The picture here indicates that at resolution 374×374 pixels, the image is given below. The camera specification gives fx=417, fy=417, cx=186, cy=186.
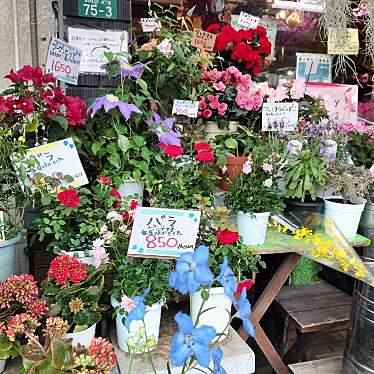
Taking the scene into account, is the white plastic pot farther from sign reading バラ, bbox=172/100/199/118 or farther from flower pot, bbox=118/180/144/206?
sign reading バラ, bbox=172/100/199/118

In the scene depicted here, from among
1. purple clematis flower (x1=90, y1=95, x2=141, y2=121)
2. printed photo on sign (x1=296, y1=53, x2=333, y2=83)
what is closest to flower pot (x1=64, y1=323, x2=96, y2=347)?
purple clematis flower (x1=90, y1=95, x2=141, y2=121)

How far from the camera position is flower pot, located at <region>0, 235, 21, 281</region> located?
1.35 meters

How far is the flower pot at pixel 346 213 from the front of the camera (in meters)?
1.72

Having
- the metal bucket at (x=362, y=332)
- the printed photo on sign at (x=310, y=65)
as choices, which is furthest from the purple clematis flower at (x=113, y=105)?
the printed photo on sign at (x=310, y=65)

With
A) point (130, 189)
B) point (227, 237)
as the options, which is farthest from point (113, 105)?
point (227, 237)

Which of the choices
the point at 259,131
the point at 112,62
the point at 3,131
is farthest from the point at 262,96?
the point at 3,131

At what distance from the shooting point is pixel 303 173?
1.72m

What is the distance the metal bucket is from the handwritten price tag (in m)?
1.20

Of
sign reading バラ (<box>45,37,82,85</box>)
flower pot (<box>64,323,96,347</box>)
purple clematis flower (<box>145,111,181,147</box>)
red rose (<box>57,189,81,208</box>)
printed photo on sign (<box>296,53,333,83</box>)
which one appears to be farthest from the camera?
printed photo on sign (<box>296,53,333,83</box>)

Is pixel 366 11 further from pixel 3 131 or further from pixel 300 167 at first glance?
pixel 3 131

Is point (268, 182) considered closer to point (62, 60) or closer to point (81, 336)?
point (81, 336)

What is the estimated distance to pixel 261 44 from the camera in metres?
2.16

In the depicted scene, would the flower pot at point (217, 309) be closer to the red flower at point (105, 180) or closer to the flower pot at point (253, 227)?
the flower pot at point (253, 227)

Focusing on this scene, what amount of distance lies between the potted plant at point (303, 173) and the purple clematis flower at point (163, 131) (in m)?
0.51
